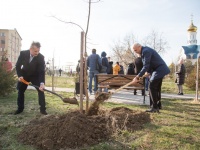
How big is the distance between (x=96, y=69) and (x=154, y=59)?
16.2 ft

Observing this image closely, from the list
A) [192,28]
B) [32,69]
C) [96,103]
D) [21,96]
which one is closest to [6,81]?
[21,96]

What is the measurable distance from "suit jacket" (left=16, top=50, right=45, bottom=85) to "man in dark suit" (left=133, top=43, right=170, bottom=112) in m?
2.43

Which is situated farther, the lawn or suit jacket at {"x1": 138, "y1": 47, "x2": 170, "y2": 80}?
suit jacket at {"x1": 138, "y1": 47, "x2": 170, "y2": 80}

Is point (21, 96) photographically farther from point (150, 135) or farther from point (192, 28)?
point (192, 28)

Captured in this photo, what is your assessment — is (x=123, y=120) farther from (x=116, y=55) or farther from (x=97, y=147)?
(x=116, y=55)

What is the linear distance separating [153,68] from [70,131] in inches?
140

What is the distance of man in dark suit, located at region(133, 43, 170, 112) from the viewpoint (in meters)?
6.66

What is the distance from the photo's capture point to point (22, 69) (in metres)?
6.37

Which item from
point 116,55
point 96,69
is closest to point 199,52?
point 96,69

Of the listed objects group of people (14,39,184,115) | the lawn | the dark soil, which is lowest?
the lawn

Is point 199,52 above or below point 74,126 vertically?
above

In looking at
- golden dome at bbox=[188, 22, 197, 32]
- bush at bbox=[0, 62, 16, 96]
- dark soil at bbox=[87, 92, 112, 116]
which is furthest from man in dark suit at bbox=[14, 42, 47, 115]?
golden dome at bbox=[188, 22, 197, 32]

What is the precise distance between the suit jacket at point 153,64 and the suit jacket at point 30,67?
2554 mm

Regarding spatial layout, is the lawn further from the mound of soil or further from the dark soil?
the dark soil
